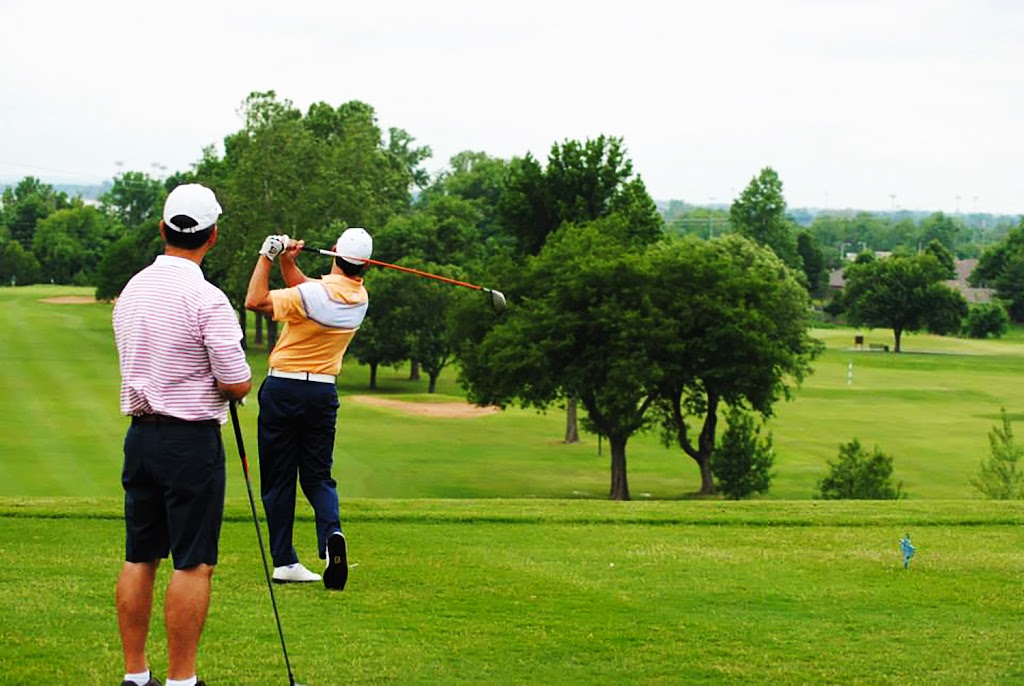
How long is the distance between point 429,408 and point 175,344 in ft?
214

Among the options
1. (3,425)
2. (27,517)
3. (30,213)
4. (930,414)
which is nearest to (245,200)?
(3,425)

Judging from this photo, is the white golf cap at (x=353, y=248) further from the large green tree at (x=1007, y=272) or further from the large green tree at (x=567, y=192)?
the large green tree at (x=1007, y=272)

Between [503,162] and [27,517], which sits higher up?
[503,162]

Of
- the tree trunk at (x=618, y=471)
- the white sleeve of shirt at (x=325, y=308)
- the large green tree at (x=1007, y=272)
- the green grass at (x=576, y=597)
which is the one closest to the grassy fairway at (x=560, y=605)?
the green grass at (x=576, y=597)

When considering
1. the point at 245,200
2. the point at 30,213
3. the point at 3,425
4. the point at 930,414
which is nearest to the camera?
the point at 3,425

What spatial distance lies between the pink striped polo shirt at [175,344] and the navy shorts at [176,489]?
4.5 inches

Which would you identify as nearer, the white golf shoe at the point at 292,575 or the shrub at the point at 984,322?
the white golf shoe at the point at 292,575

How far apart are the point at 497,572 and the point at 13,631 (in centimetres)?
341

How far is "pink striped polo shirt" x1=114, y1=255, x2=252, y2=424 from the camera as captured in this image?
6.61 meters

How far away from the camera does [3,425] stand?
54.2 metres

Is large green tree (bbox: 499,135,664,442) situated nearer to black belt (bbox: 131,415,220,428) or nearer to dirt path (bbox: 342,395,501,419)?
dirt path (bbox: 342,395,501,419)

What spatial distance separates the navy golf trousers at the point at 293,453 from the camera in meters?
9.60

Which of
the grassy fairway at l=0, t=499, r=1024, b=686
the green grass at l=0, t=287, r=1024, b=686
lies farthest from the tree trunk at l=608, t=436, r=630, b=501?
the grassy fairway at l=0, t=499, r=1024, b=686

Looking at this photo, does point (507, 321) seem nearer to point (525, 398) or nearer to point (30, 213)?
point (525, 398)
